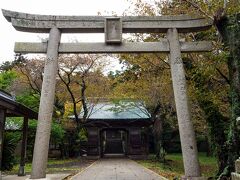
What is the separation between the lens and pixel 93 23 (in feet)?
37.2

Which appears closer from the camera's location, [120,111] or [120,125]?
[120,111]

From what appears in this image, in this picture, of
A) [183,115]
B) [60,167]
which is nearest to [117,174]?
[60,167]

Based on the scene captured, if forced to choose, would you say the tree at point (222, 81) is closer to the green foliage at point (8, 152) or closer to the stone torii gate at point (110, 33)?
the stone torii gate at point (110, 33)

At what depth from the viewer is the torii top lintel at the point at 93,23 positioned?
36.9ft

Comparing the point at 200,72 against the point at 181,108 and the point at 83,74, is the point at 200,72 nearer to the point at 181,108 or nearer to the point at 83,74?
the point at 181,108

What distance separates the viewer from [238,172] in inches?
306

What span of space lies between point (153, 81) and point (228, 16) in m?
11.6

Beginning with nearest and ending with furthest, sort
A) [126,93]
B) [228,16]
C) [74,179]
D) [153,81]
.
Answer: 1. [228,16]
2. [74,179]
3. [153,81]
4. [126,93]

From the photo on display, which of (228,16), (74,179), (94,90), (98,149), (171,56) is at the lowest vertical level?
(74,179)

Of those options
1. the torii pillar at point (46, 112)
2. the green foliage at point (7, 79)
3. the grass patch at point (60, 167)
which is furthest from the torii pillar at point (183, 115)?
the green foliage at point (7, 79)

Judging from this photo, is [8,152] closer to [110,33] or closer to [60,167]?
[60,167]

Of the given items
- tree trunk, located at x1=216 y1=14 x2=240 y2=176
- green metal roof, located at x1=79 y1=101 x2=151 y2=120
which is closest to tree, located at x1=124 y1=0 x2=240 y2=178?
tree trunk, located at x1=216 y1=14 x2=240 y2=176

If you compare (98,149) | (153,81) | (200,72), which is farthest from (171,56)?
(98,149)

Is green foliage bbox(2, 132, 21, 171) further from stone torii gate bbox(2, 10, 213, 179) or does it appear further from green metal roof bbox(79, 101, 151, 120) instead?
green metal roof bbox(79, 101, 151, 120)
